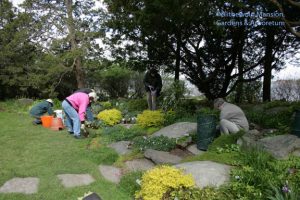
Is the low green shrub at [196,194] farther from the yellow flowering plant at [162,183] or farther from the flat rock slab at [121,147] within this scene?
the flat rock slab at [121,147]

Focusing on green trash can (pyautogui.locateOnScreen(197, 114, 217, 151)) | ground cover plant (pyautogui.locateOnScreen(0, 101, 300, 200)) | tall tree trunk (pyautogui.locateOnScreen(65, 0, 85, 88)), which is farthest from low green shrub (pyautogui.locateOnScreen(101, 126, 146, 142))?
tall tree trunk (pyautogui.locateOnScreen(65, 0, 85, 88))

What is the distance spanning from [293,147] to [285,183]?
5.78ft

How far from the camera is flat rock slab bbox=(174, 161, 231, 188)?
4945 mm

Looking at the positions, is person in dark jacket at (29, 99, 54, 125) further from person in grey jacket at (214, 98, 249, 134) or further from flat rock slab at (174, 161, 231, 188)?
flat rock slab at (174, 161, 231, 188)

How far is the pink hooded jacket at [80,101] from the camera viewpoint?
28.6 feet

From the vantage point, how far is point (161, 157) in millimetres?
6465

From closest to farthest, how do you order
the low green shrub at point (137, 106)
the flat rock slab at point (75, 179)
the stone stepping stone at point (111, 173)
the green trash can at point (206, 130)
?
the flat rock slab at point (75, 179) → the stone stepping stone at point (111, 173) → the green trash can at point (206, 130) → the low green shrub at point (137, 106)

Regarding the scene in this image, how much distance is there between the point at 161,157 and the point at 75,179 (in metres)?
1.72

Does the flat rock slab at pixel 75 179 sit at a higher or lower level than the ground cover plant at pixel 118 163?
lower

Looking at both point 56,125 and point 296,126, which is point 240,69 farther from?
point 56,125

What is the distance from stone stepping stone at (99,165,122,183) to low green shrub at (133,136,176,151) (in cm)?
97

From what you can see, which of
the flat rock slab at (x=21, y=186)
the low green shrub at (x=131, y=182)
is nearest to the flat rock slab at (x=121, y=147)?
the low green shrub at (x=131, y=182)

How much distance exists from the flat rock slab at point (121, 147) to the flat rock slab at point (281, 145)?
9.30ft

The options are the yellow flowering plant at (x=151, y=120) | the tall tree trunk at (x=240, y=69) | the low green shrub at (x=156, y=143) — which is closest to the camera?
the low green shrub at (x=156, y=143)
